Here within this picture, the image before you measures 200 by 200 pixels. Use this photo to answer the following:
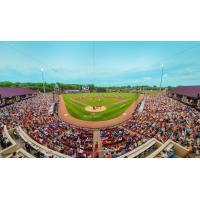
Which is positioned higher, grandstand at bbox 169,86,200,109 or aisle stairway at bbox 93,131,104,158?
grandstand at bbox 169,86,200,109

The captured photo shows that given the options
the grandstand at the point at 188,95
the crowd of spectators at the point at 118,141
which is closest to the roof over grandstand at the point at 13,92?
the crowd of spectators at the point at 118,141

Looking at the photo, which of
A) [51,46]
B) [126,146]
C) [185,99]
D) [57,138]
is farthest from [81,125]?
[185,99]

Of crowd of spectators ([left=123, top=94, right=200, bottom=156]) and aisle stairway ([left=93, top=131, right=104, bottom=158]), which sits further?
crowd of spectators ([left=123, top=94, right=200, bottom=156])

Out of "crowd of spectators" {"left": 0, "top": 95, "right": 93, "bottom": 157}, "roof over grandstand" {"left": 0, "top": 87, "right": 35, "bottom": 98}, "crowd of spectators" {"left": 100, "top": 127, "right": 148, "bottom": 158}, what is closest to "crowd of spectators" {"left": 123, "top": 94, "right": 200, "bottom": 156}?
"crowd of spectators" {"left": 100, "top": 127, "right": 148, "bottom": 158}

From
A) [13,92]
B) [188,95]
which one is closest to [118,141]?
[188,95]

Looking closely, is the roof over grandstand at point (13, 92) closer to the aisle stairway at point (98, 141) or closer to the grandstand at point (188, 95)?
the aisle stairway at point (98, 141)

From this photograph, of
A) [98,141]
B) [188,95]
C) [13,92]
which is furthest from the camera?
[188,95]

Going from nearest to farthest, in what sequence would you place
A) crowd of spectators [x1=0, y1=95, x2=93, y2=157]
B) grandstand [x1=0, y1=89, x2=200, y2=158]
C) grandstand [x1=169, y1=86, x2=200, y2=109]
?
grandstand [x1=0, y1=89, x2=200, y2=158] < crowd of spectators [x1=0, y1=95, x2=93, y2=157] < grandstand [x1=169, y1=86, x2=200, y2=109]

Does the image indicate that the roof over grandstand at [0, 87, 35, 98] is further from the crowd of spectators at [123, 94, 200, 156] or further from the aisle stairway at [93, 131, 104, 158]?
the crowd of spectators at [123, 94, 200, 156]

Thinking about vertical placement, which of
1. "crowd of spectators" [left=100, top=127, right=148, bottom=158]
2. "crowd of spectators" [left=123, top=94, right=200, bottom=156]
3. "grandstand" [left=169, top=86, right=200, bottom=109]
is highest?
"grandstand" [left=169, top=86, right=200, bottom=109]

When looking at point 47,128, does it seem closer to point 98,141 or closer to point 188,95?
point 98,141
